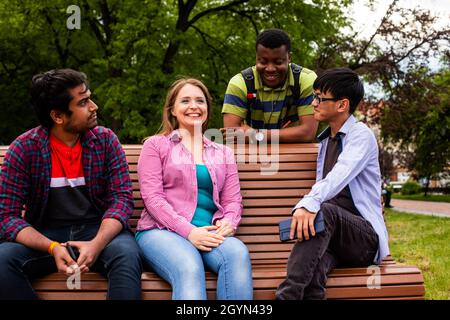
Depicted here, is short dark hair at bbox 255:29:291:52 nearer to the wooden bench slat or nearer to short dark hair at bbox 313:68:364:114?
short dark hair at bbox 313:68:364:114

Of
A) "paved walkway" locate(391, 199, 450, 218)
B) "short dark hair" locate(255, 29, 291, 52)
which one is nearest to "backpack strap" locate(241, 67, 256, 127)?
"short dark hair" locate(255, 29, 291, 52)

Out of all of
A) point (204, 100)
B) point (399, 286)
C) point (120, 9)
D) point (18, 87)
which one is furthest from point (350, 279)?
point (18, 87)

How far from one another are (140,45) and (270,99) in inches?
395

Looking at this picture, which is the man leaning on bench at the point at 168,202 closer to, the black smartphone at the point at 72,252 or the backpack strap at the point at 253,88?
the black smartphone at the point at 72,252

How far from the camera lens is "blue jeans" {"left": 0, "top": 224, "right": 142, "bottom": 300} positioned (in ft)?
9.97

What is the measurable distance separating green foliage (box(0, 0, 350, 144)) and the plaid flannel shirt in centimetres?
981

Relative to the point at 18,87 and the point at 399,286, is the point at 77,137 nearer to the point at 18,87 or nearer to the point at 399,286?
the point at 399,286

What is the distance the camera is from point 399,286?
316 cm

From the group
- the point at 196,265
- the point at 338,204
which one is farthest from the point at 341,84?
the point at 196,265

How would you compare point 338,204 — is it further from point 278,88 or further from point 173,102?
point 278,88

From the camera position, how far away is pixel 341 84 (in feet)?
11.6

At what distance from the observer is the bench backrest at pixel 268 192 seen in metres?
3.97

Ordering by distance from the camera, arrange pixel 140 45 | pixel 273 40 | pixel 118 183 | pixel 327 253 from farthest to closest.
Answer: pixel 140 45
pixel 273 40
pixel 118 183
pixel 327 253

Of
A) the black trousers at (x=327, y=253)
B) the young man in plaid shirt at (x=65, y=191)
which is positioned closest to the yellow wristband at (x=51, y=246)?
the young man in plaid shirt at (x=65, y=191)
